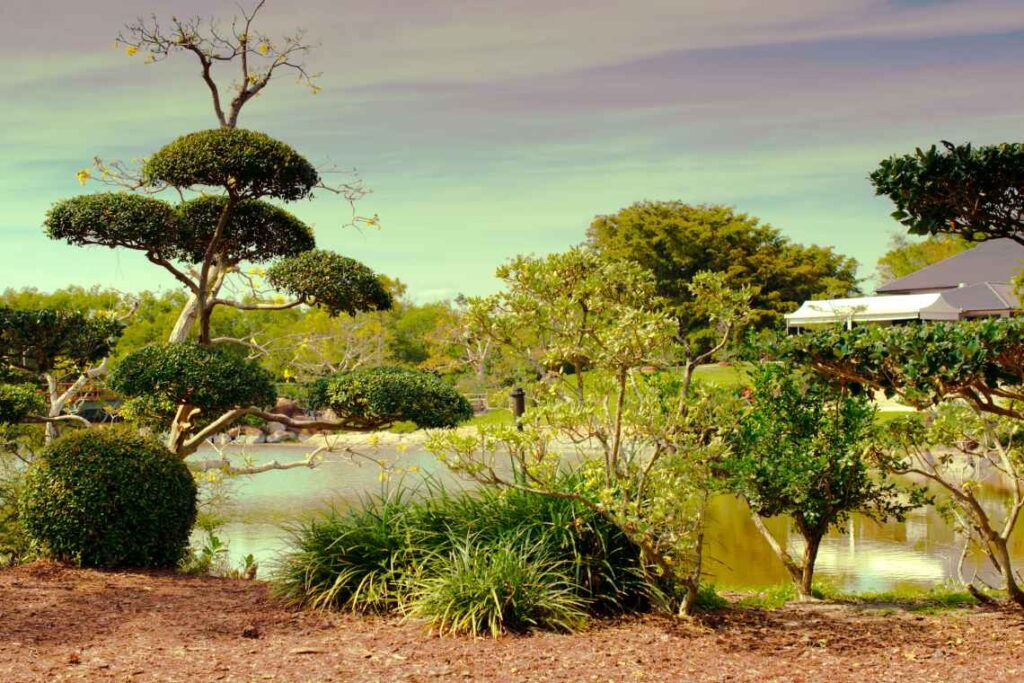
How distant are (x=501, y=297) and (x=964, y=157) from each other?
2.72 m

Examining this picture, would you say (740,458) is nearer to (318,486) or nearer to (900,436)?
(900,436)

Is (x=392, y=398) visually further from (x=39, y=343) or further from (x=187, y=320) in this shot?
(x=39, y=343)

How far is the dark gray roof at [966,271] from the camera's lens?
3791cm

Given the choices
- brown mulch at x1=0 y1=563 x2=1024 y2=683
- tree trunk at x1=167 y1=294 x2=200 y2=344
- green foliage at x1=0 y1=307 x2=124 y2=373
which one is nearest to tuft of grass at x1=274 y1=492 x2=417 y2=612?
brown mulch at x1=0 y1=563 x2=1024 y2=683

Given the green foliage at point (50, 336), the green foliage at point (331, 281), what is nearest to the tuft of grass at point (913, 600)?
the green foliage at point (331, 281)

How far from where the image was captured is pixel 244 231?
9930 mm

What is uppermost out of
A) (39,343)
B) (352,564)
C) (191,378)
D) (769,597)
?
(39,343)

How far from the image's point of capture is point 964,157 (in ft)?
17.3

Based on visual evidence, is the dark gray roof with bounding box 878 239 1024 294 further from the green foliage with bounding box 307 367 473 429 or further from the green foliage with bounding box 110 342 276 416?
the green foliage with bounding box 110 342 276 416

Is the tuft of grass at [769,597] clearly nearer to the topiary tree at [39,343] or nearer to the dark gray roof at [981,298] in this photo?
the topiary tree at [39,343]

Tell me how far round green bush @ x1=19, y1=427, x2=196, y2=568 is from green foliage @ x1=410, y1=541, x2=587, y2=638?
113 inches

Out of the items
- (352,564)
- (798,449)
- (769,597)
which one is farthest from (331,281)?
(769,597)

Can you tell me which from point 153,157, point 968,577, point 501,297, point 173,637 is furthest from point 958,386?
point 153,157

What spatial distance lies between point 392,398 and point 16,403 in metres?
3.10
